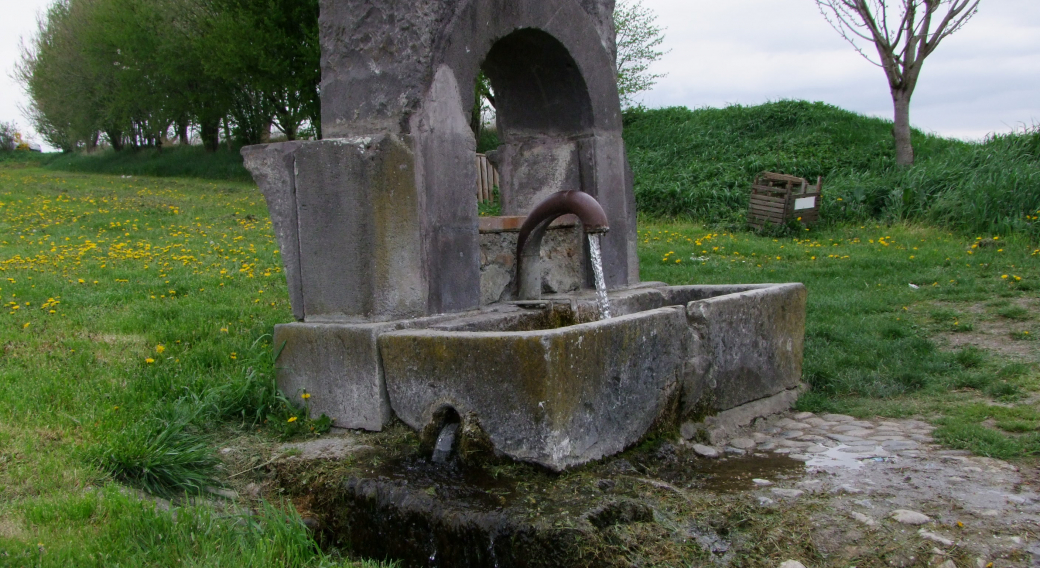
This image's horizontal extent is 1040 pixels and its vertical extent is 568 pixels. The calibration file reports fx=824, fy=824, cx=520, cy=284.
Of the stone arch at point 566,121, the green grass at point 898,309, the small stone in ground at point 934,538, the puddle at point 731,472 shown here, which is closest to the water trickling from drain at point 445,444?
the puddle at point 731,472

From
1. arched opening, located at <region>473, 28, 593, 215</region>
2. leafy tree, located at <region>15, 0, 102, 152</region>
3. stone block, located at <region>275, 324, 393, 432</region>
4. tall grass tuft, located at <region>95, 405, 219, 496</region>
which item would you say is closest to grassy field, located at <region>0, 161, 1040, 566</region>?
tall grass tuft, located at <region>95, 405, 219, 496</region>

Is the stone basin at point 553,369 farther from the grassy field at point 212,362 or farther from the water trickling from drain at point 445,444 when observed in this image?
the grassy field at point 212,362

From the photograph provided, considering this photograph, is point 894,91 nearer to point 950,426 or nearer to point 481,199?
point 481,199

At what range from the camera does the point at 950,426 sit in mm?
4078

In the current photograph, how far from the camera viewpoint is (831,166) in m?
15.4

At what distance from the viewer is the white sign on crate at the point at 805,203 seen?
12.1m

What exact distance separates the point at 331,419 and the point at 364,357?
38 cm

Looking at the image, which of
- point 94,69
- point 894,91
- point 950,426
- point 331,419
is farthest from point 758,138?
point 94,69

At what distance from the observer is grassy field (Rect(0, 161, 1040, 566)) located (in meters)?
2.77

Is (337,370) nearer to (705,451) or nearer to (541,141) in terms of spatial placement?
(705,451)

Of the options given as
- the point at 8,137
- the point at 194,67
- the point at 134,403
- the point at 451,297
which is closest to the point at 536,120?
the point at 451,297

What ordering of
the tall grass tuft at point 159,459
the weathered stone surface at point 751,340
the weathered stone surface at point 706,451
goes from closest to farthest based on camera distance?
1. the tall grass tuft at point 159,459
2. the weathered stone surface at point 706,451
3. the weathered stone surface at point 751,340

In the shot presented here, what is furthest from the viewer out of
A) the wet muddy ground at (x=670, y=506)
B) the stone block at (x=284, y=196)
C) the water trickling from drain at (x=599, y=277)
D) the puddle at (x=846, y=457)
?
the water trickling from drain at (x=599, y=277)

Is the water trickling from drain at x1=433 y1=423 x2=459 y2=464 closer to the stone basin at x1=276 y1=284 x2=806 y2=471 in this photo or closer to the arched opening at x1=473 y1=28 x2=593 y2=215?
the stone basin at x1=276 y1=284 x2=806 y2=471
